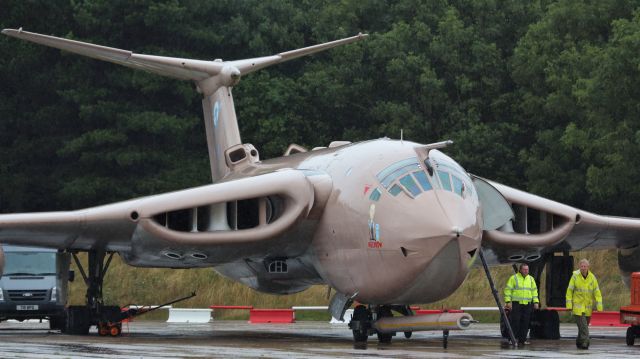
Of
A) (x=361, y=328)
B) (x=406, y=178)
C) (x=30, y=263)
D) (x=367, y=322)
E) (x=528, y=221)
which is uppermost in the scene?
(x=406, y=178)

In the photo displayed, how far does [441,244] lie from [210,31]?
144ft

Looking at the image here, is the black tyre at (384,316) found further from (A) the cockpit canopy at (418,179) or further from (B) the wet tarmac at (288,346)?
(A) the cockpit canopy at (418,179)

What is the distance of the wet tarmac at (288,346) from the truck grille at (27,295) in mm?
3228

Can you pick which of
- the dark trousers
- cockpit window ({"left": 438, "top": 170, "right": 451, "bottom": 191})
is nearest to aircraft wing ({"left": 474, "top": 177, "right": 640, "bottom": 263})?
the dark trousers

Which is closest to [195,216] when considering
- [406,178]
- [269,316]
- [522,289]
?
[406,178]

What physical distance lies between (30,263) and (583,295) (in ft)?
53.2

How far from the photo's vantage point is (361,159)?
25.2 m

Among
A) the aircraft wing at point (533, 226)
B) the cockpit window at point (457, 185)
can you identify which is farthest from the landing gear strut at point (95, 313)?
the cockpit window at point (457, 185)

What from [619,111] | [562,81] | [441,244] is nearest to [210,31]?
[562,81]

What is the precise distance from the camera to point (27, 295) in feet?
111

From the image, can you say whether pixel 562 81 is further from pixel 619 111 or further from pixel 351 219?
pixel 351 219

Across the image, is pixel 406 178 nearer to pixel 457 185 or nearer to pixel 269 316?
pixel 457 185

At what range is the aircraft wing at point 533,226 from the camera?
25938 millimetres

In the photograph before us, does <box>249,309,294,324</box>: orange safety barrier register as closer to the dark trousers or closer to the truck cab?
the truck cab
